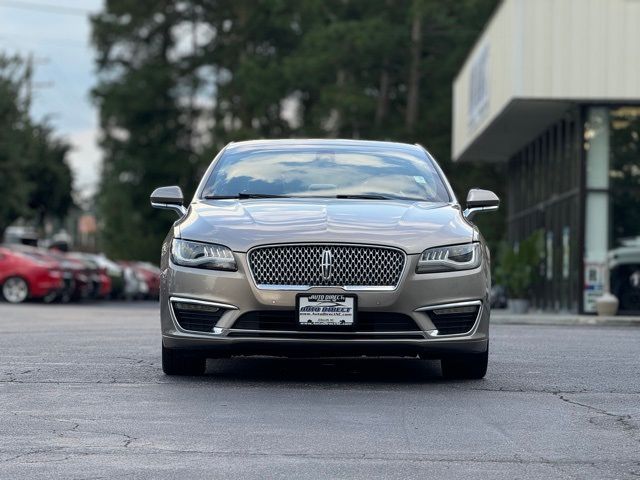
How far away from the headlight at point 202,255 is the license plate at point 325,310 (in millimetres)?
525

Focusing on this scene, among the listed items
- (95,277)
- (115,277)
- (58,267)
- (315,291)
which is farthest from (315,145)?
(115,277)

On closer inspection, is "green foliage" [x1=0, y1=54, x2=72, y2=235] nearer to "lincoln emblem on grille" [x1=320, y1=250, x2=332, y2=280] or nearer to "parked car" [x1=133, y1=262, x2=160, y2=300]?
"parked car" [x1=133, y1=262, x2=160, y2=300]

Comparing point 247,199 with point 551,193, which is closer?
point 247,199

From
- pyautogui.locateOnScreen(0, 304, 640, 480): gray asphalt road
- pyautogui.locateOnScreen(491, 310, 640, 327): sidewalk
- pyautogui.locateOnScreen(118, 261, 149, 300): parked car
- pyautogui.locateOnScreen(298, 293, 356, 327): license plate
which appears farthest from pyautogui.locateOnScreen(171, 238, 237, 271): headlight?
pyautogui.locateOnScreen(118, 261, 149, 300): parked car

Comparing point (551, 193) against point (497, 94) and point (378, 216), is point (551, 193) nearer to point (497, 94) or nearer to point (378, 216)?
point (497, 94)

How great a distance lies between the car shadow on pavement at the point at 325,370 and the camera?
10.3 m

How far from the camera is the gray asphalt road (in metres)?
6.61

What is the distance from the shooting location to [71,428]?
7699 mm

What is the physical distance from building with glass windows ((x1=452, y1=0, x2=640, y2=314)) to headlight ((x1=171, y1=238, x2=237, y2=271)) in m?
18.3

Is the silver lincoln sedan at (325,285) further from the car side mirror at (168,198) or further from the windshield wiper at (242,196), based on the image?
the car side mirror at (168,198)

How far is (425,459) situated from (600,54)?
21592 mm

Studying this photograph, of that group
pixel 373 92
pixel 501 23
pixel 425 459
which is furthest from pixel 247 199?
pixel 373 92

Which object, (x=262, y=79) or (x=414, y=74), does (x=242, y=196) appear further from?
(x=262, y=79)

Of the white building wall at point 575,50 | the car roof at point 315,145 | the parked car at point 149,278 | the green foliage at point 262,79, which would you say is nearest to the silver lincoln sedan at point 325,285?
the car roof at point 315,145
